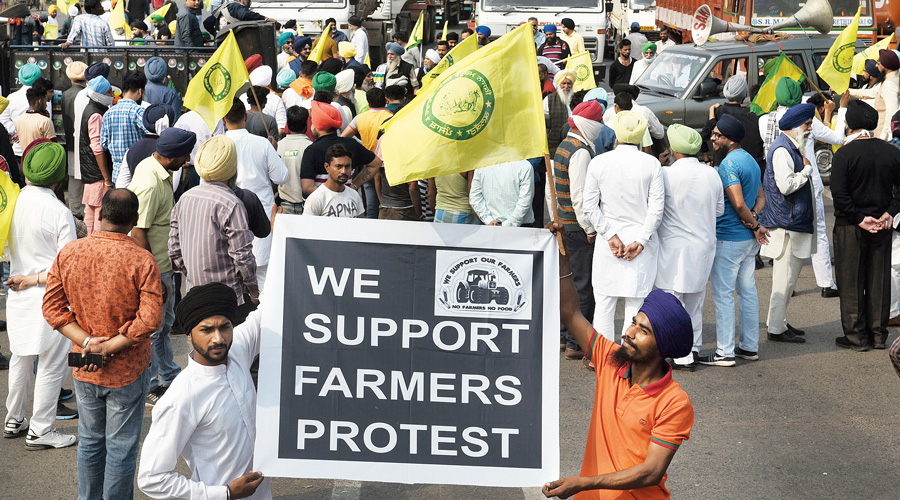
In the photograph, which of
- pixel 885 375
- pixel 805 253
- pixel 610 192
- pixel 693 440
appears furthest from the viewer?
pixel 805 253

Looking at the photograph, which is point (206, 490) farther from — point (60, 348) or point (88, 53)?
point (88, 53)

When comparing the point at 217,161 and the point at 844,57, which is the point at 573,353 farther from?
the point at 844,57

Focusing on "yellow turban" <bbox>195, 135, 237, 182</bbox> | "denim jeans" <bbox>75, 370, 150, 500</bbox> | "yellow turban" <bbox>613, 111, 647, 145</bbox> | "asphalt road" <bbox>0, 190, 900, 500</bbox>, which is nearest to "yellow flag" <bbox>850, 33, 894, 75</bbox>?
"asphalt road" <bbox>0, 190, 900, 500</bbox>

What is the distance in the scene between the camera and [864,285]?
812 centimetres

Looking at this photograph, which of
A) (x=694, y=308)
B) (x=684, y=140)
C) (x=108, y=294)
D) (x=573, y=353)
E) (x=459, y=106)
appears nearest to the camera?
(x=459, y=106)

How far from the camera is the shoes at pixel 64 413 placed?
6555 mm

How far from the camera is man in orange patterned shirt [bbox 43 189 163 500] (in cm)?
460

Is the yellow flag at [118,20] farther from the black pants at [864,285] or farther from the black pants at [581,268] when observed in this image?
the black pants at [864,285]

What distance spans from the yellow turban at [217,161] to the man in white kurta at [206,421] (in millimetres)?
1975

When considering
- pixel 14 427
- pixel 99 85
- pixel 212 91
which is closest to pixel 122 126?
pixel 99 85

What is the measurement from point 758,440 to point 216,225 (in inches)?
142

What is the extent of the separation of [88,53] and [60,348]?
8.43m

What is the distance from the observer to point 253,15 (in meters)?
14.1

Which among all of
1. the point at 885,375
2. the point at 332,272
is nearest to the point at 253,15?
the point at 885,375
